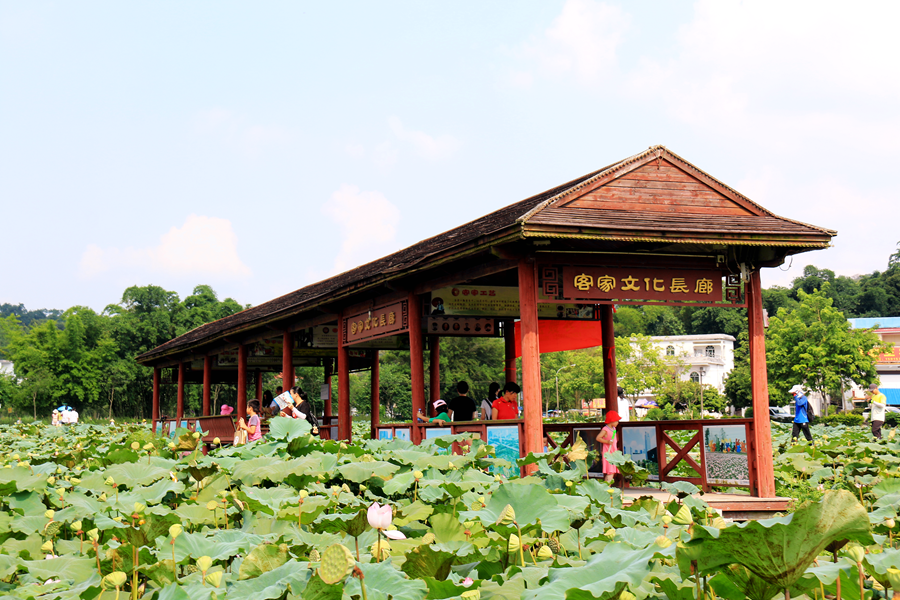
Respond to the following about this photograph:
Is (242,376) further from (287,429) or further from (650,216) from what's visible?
(287,429)

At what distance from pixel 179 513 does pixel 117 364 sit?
5406cm

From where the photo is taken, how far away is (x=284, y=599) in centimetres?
185

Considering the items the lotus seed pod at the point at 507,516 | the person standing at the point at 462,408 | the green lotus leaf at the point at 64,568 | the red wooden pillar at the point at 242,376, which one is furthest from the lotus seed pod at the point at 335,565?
the red wooden pillar at the point at 242,376

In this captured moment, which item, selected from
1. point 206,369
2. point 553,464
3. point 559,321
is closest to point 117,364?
point 206,369

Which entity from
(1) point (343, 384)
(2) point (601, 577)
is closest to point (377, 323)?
(1) point (343, 384)

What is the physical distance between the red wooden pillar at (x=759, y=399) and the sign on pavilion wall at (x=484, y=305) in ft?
10.4

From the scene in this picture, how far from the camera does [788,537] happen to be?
5.21ft

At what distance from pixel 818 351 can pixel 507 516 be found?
144 feet

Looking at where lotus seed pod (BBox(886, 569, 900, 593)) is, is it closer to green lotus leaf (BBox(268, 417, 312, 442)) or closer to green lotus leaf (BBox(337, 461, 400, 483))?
green lotus leaf (BBox(337, 461, 400, 483))

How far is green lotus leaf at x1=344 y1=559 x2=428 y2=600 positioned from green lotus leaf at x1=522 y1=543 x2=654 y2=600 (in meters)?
0.27

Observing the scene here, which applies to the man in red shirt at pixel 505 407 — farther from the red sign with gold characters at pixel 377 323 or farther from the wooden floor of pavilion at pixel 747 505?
the wooden floor of pavilion at pixel 747 505

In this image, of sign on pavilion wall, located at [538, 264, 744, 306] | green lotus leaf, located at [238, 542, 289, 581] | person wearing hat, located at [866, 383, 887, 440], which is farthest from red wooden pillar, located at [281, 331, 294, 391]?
green lotus leaf, located at [238, 542, 289, 581]

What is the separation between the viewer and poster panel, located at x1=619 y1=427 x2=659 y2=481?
10.7 m

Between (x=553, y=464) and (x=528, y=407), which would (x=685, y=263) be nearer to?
(x=528, y=407)
